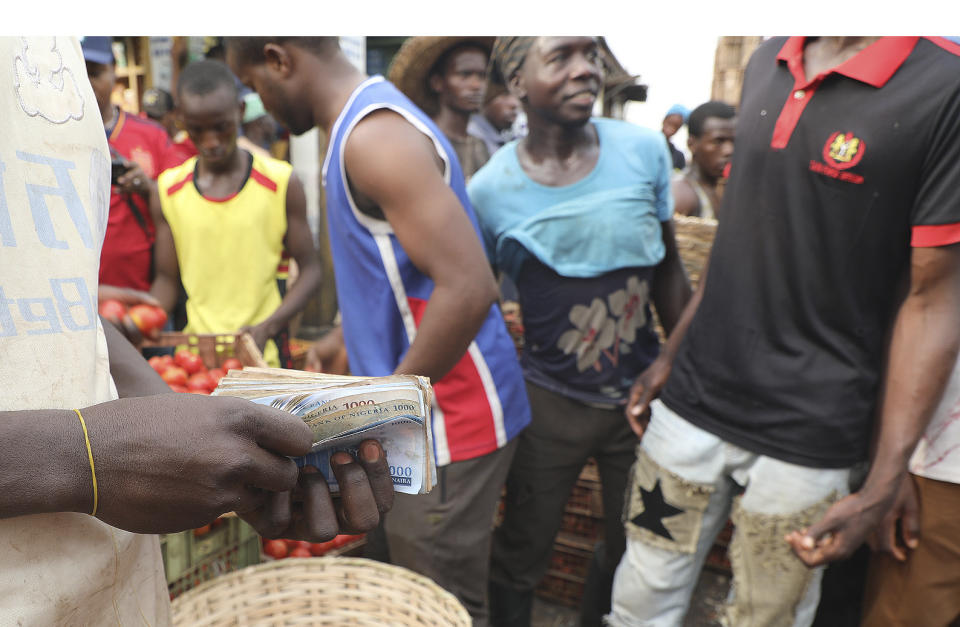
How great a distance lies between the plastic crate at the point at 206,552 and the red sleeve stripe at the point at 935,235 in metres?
1.94

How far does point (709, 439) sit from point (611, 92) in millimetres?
7157

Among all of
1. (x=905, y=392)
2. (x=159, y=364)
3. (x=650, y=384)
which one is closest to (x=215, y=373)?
(x=159, y=364)

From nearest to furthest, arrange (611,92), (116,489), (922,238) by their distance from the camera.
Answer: (116,489) < (922,238) < (611,92)

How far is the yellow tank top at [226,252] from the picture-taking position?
2.85 metres

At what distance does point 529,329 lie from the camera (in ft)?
7.68

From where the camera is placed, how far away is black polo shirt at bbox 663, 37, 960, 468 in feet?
4.49

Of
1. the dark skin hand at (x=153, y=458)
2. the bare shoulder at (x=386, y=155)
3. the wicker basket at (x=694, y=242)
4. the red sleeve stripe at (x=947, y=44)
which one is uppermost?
the red sleeve stripe at (x=947, y=44)

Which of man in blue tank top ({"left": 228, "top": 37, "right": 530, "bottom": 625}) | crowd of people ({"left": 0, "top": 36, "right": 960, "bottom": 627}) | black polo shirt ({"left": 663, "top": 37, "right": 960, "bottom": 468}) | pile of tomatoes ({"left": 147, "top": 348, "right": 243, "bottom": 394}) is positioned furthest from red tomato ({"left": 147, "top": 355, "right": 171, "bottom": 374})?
black polo shirt ({"left": 663, "top": 37, "right": 960, "bottom": 468})

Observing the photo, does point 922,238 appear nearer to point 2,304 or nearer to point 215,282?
point 2,304

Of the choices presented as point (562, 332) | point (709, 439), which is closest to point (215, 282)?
point (562, 332)

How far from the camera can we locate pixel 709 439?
172 centimetres

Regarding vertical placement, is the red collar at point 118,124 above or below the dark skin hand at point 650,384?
above

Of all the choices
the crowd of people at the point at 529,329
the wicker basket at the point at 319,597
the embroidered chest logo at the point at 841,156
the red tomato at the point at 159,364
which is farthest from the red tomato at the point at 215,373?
the embroidered chest logo at the point at 841,156

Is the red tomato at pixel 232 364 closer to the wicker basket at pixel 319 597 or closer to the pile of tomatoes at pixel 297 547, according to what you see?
the pile of tomatoes at pixel 297 547
